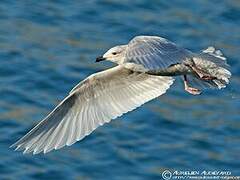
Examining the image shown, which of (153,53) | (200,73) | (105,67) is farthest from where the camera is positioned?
(105,67)

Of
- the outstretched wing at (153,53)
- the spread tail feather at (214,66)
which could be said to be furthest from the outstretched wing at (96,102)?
the outstretched wing at (153,53)

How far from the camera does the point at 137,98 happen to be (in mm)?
10508

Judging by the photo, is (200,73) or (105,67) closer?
(200,73)

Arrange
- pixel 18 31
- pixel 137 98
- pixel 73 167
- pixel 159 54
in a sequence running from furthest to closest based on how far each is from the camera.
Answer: pixel 18 31 → pixel 73 167 → pixel 137 98 → pixel 159 54

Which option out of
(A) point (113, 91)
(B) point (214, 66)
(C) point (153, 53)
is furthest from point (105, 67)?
(C) point (153, 53)

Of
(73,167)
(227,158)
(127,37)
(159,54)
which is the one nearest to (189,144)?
(227,158)

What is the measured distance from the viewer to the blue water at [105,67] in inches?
474

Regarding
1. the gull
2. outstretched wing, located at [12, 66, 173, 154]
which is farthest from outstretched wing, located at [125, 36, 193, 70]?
outstretched wing, located at [12, 66, 173, 154]

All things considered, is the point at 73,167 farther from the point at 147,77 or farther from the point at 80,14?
the point at 80,14

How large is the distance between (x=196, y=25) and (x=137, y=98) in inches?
168

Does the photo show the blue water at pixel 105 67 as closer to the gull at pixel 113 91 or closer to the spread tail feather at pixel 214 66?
the gull at pixel 113 91

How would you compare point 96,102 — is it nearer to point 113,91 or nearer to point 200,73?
point 113,91

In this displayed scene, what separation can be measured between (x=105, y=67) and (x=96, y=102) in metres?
2.83

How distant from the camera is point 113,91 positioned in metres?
10.5
